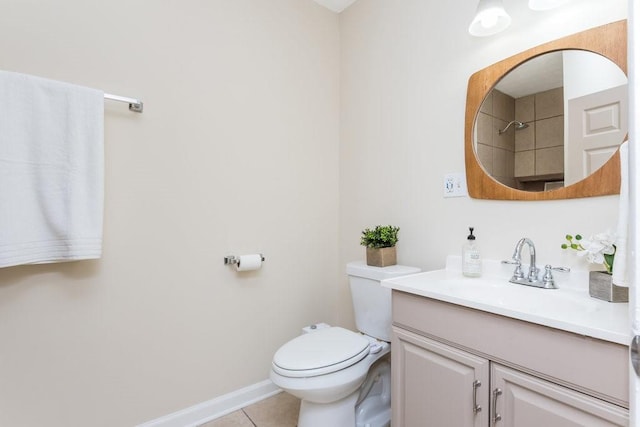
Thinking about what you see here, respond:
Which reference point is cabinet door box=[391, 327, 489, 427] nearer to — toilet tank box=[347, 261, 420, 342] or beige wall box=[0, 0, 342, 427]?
toilet tank box=[347, 261, 420, 342]

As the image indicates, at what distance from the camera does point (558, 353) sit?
828 mm

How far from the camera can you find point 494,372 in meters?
0.96

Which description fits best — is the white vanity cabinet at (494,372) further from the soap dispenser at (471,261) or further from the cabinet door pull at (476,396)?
the soap dispenser at (471,261)

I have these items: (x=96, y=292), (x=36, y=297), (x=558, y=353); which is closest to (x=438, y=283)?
(x=558, y=353)

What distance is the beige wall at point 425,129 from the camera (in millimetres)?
1225

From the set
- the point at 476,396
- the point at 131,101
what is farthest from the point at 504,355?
the point at 131,101

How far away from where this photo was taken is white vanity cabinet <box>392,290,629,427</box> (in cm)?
77

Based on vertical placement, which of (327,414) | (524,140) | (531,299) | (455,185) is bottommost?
(327,414)

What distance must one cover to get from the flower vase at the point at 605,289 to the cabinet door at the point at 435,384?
435mm

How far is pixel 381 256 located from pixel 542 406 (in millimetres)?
911

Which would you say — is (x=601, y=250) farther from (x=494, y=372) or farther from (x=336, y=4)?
(x=336, y=4)

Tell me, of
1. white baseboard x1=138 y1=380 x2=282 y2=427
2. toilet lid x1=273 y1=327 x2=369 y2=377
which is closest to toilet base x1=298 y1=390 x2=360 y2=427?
toilet lid x1=273 y1=327 x2=369 y2=377

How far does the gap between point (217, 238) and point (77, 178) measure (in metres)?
0.67

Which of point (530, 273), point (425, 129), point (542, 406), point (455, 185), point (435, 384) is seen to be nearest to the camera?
point (542, 406)
